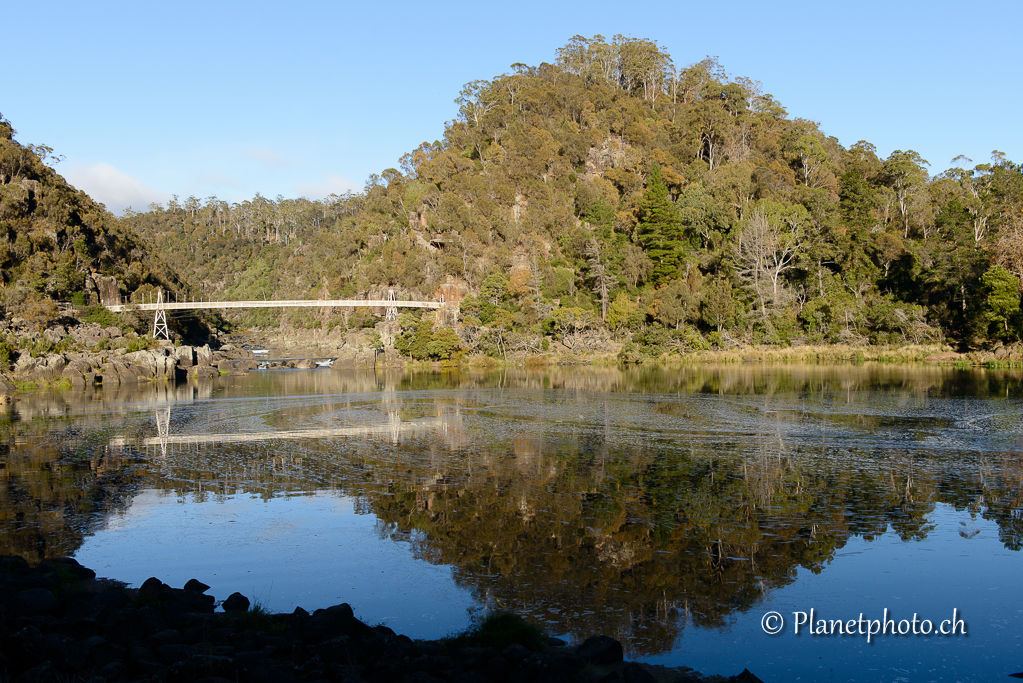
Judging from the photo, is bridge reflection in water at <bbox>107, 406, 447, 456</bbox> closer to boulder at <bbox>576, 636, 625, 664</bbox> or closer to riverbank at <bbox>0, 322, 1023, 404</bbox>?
boulder at <bbox>576, 636, 625, 664</bbox>

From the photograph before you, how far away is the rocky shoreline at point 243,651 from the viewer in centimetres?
620

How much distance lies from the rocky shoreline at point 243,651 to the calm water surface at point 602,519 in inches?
39.6

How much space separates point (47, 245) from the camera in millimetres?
65062

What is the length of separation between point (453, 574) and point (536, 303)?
54809mm

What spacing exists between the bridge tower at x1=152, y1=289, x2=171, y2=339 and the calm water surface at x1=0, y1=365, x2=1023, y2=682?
46.8m

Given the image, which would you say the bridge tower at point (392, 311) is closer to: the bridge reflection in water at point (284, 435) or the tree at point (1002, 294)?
the bridge reflection in water at point (284, 435)

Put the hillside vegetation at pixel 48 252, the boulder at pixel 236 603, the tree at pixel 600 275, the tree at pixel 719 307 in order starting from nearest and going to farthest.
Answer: the boulder at pixel 236 603, the hillside vegetation at pixel 48 252, the tree at pixel 719 307, the tree at pixel 600 275

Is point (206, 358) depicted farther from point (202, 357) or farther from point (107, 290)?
point (107, 290)

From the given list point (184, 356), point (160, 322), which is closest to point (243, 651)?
point (184, 356)

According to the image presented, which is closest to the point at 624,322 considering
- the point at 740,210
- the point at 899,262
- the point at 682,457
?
the point at 740,210

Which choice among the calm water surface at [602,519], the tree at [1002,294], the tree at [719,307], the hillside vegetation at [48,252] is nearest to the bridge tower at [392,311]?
the hillside vegetation at [48,252]

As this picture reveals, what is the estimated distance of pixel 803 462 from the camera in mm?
16859

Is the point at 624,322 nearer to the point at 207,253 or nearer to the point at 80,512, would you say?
the point at 80,512

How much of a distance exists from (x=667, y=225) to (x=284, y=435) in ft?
167
